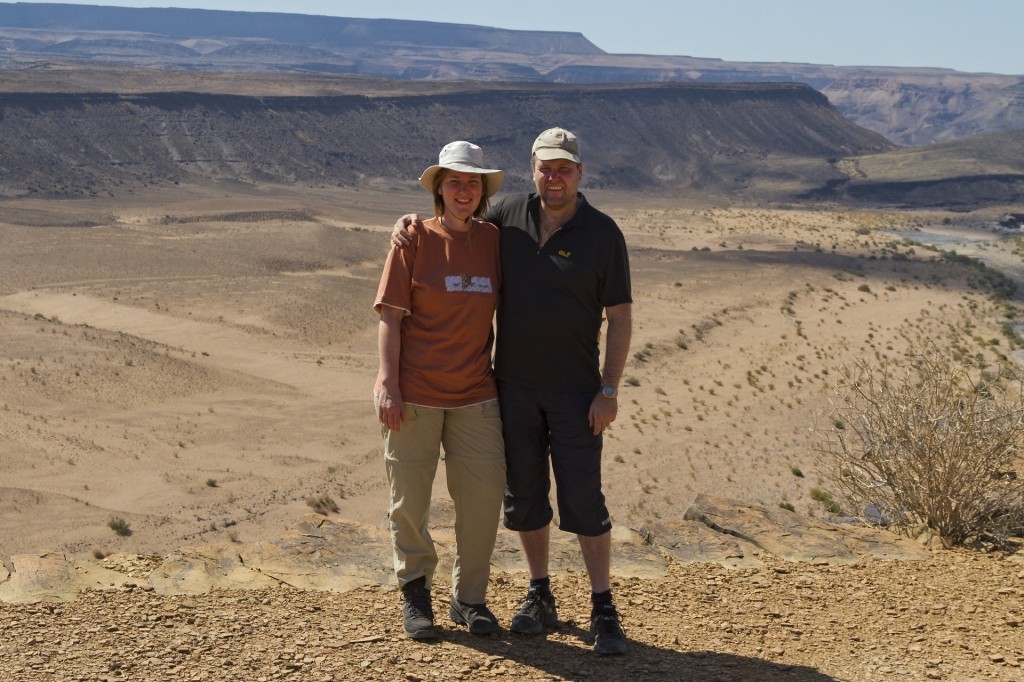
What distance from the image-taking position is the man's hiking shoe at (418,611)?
17.4 ft

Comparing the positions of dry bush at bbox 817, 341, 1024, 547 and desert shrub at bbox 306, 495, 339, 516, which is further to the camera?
desert shrub at bbox 306, 495, 339, 516

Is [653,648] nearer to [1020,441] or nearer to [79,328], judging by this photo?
[1020,441]

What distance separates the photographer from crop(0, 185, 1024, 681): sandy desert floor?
5238 millimetres

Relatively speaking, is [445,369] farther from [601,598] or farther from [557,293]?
[601,598]

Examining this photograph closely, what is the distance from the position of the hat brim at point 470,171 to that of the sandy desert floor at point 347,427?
2063 millimetres

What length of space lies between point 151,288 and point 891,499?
91.3 ft

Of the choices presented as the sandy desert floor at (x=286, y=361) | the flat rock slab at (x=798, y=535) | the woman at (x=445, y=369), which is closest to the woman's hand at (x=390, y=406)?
the woman at (x=445, y=369)

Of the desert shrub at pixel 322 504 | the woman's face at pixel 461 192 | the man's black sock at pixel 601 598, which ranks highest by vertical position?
the woman's face at pixel 461 192

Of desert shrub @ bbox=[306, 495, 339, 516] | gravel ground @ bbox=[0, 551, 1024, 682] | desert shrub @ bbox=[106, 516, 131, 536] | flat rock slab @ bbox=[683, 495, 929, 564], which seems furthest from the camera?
desert shrub @ bbox=[306, 495, 339, 516]

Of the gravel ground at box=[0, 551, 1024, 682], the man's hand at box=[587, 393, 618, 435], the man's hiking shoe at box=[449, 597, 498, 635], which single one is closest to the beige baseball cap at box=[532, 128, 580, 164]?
the man's hand at box=[587, 393, 618, 435]

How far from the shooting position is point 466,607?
5449 mm

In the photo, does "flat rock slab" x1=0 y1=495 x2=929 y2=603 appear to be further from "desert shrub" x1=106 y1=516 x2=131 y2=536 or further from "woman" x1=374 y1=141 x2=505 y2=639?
"desert shrub" x1=106 y1=516 x2=131 y2=536

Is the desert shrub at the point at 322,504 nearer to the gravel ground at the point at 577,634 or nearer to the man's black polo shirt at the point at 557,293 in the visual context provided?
the gravel ground at the point at 577,634

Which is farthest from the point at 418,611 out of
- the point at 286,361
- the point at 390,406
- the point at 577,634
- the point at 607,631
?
the point at 286,361
